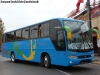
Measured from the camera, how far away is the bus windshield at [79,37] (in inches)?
464

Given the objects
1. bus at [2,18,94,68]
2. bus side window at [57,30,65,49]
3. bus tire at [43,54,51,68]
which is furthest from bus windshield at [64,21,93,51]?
bus tire at [43,54,51,68]

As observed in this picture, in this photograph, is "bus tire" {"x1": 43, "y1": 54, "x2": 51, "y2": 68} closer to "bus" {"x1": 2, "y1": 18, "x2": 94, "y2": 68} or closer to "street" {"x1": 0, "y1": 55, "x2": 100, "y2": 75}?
"bus" {"x1": 2, "y1": 18, "x2": 94, "y2": 68}

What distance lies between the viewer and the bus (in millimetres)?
11703

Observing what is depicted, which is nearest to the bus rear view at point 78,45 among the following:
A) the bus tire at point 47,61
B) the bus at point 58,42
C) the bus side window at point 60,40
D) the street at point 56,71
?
the bus at point 58,42

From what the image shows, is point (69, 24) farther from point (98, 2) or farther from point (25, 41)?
point (98, 2)

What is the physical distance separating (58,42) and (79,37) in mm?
1374

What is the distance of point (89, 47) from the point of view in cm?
1226

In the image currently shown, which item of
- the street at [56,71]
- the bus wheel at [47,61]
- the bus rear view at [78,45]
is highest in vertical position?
the bus rear view at [78,45]

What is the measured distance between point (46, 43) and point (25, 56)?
425 cm

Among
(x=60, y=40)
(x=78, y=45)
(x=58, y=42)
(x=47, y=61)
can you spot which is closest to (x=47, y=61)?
(x=47, y=61)

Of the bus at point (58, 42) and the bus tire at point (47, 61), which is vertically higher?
the bus at point (58, 42)

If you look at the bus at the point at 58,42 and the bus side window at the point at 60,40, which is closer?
the bus at the point at 58,42

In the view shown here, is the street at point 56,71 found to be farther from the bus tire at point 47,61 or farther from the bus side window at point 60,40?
the bus side window at point 60,40

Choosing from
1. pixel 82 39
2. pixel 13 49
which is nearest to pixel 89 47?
pixel 82 39
